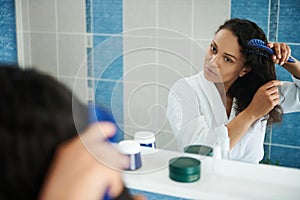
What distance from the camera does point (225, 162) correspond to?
1446 mm

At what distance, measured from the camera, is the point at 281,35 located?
1.33 metres

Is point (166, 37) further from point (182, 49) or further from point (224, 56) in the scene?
point (224, 56)

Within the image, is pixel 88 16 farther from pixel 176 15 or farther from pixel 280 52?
pixel 280 52

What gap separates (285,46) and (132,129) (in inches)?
20.3

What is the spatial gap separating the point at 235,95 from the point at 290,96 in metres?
0.15

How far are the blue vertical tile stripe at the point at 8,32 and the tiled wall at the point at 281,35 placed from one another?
2.71 feet

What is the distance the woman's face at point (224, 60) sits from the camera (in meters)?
1.36

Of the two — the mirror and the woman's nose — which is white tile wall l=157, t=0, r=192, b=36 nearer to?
the mirror

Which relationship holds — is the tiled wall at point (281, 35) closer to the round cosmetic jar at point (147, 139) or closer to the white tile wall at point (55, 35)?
the round cosmetic jar at point (147, 139)

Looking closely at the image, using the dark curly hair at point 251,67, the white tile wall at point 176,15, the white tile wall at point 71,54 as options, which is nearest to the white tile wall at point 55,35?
the white tile wall at point 71,54

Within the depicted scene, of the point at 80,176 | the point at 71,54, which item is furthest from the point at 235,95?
the point at 80,176

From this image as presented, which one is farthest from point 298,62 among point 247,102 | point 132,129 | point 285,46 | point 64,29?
point 64,29

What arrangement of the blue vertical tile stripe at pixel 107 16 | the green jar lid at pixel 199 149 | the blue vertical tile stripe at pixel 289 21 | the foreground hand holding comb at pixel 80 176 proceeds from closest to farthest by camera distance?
the foreground hand holding comb at pixel 80 176 < the blue vertical tile stripe at pixel 289 21 < the green jar lid at pixel 199 149 < the blue vertical tile stripe at pixel 107 16

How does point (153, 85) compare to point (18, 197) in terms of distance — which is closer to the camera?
point (18, 197)
